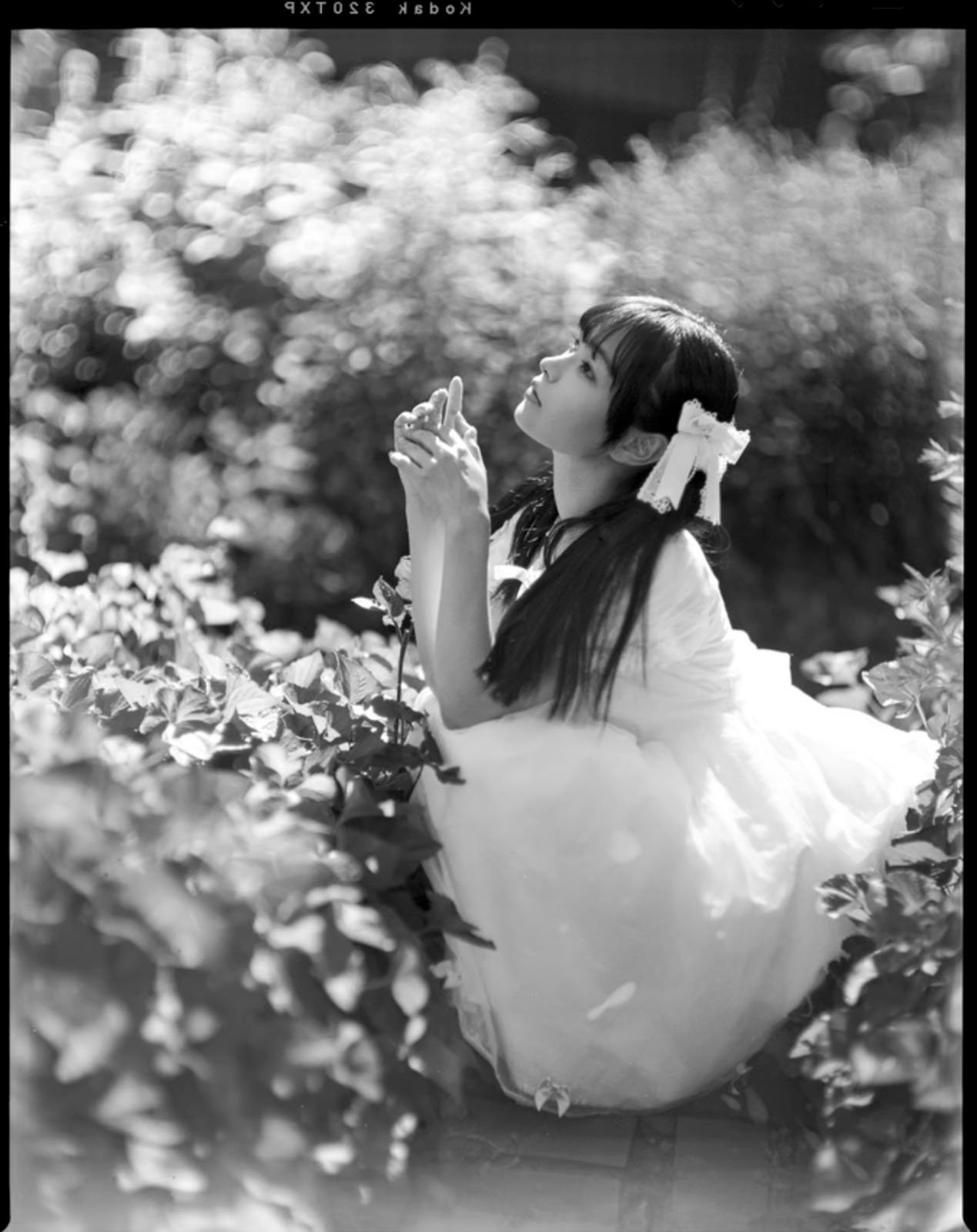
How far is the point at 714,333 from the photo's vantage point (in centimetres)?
169

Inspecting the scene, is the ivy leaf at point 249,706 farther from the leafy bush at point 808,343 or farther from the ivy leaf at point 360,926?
the leafy bush at point 808,343

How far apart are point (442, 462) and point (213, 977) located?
586 mm

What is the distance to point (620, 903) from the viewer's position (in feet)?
5.03

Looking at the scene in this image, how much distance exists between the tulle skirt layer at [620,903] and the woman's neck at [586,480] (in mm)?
275

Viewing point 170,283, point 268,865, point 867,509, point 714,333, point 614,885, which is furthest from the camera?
point 867,509

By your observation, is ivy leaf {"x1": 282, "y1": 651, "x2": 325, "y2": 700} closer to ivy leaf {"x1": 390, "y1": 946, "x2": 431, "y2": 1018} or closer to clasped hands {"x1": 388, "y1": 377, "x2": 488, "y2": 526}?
clasped hands {"x1": 388, "y1": 377, "x2": 488, "y2": 526}

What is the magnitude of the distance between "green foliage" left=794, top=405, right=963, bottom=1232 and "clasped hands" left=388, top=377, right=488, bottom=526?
0.57 meters

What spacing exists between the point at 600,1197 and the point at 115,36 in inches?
52.7

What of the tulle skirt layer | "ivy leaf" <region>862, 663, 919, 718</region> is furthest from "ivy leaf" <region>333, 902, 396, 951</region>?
"ivy leaf" <region>862, 663, 919, 718</region>

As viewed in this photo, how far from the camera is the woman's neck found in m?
1.71

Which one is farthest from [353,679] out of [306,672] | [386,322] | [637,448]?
[386,322]

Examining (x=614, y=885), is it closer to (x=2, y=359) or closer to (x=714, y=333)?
(x=714, y=333)

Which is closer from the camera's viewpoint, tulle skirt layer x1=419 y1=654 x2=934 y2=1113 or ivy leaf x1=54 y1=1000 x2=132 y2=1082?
ivy leaf x1=54 y1=1000 x2=132 y2=1082
